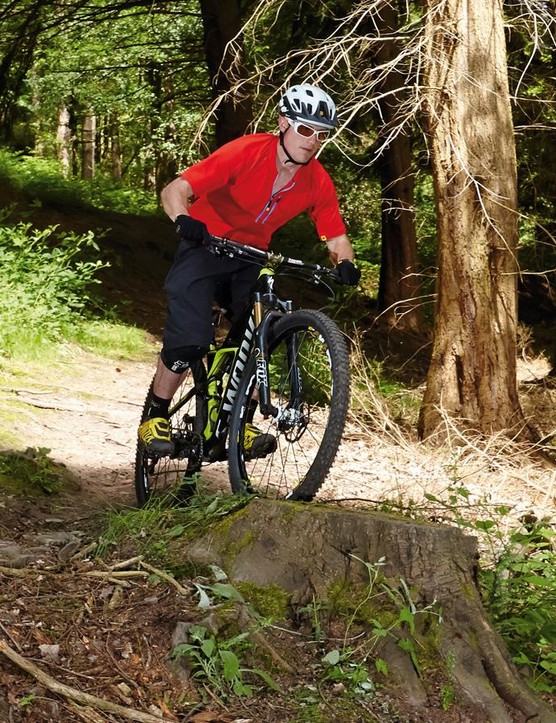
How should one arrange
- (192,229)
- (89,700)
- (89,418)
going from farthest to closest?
(89,418)
(192,229)
(89,700)

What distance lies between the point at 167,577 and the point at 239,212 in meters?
2.02

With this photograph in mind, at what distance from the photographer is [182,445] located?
5281 mm

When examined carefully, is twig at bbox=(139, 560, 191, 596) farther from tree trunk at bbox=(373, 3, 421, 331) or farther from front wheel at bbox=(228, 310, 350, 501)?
tree trunk at bbox=(373, 3, 421, 331)

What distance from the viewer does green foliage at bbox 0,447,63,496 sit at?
5.69 metres

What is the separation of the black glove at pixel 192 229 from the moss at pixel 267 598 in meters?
1.70

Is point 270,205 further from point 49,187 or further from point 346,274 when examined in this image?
point 49,187

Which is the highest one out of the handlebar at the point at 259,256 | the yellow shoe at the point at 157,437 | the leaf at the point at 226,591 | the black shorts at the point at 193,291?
the handlebar at the point at 259,256

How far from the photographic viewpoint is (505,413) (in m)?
7.83

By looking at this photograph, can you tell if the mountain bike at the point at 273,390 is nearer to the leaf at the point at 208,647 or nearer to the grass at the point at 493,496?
the grass at the point at 493,496

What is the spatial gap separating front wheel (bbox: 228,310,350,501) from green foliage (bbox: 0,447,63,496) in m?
1.58

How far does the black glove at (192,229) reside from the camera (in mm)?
4508

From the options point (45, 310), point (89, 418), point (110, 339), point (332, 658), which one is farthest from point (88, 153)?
point (332, 658)

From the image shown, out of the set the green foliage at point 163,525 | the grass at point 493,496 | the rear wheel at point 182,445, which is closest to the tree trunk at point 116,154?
the grass at point 493,496

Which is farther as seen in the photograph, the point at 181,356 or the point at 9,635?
the point at 181,356
